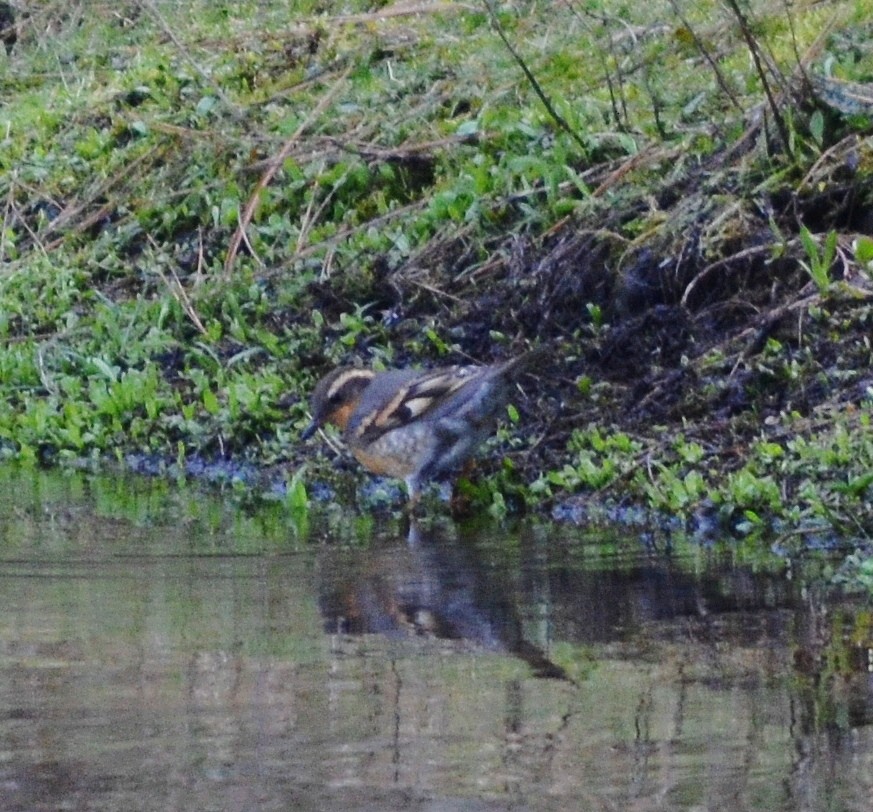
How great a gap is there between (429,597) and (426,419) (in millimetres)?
2413

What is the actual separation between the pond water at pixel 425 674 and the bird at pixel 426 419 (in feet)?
2.91

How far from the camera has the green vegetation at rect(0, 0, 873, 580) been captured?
25.9ft

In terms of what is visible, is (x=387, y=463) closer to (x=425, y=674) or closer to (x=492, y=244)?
(x=492, y=244)

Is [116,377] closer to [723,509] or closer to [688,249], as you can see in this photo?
[688,249]

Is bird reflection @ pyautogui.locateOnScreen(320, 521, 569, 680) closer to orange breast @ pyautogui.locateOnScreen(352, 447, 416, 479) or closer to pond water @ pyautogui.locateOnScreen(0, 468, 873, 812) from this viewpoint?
pond water @ pyautogui.locateOnScreen(0, 468, 873, 812)

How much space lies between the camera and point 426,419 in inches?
322

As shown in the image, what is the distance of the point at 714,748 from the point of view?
3.96m

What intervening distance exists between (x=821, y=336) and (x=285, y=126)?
188 inches

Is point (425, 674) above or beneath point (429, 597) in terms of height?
beneath

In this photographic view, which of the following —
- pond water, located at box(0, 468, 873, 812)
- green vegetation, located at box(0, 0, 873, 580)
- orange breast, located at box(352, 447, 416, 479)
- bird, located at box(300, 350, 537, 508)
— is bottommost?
pond water, located at box(0, 468, 873, 812)

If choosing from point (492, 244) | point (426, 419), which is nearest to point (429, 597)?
point (426, 419)

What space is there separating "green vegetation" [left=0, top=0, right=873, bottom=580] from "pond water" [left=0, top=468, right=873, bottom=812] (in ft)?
3.13

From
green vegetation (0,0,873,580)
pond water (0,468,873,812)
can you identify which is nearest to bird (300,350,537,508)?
green vegetation (0,0,873,580)

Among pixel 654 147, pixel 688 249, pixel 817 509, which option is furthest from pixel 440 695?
pixel 654 147
